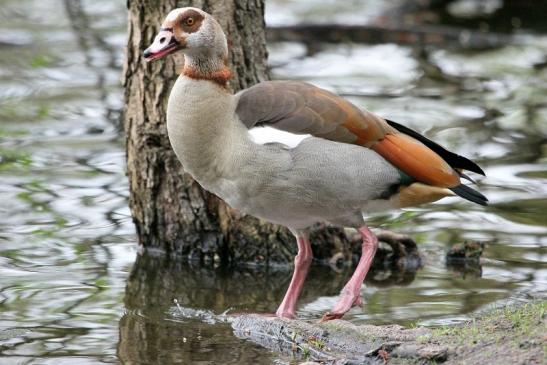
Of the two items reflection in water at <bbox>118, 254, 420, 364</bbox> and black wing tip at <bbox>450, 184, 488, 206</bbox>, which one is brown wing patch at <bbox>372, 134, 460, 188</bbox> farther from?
reflection in water at <bbox>118, 254, 420, 364</bbox>

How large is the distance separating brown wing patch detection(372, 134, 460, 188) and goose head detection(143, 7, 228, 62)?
4.01 feet

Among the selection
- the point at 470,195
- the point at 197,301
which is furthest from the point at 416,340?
the point at 197,301

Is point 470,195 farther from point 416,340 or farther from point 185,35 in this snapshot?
point 185,35

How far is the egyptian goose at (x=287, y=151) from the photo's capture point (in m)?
6.55

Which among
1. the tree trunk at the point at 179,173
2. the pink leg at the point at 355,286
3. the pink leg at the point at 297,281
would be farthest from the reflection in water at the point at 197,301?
the pink leg at the point at 355,286

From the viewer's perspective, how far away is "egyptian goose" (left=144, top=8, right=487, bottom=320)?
6.55 metres

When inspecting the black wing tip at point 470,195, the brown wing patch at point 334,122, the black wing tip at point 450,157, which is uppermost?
the brown wing patch at point 334,122

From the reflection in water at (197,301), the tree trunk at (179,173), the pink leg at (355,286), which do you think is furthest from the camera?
the tree trunk at (179,173)

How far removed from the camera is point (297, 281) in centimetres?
720

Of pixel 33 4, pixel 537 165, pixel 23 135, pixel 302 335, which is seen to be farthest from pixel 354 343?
pixel 33 4

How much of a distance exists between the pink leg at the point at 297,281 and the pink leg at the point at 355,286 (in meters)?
0.34

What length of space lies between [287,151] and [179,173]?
1.80 m

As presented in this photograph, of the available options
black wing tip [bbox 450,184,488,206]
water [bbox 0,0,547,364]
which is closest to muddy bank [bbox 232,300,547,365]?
water [bbox 0,0,547,364]

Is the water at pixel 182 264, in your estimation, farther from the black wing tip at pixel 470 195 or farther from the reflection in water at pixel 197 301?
the black wing tip at pixel 470 195
